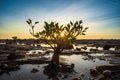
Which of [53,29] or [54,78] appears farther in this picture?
[53,29]

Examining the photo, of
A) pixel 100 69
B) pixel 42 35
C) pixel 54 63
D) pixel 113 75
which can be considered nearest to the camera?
pixel 113 75

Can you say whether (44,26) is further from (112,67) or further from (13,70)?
(112,67)

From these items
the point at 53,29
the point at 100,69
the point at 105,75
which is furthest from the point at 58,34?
the point at 105,75

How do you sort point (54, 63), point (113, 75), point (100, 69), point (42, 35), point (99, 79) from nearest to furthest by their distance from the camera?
point (99, 79) < point (113, 75) < point (100, 69) < point (54, 63) < point (42, 35)

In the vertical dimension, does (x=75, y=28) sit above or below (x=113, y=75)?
above

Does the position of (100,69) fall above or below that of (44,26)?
below

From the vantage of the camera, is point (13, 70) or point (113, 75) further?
point (13, 70)

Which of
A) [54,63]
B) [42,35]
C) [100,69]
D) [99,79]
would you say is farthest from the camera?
[42,35]

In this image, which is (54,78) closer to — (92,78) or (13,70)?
(92,78)

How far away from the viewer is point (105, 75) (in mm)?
23250

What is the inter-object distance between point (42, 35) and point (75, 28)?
20.3 feet

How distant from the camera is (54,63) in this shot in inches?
1164

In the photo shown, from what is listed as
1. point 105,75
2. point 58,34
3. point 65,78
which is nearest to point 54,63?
point 58,34

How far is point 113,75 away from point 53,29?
1326cm
